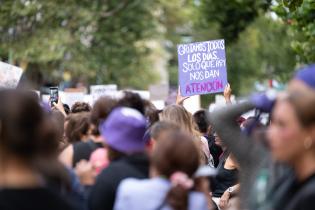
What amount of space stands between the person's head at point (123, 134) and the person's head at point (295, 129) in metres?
1.31

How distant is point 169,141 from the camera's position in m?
4.82

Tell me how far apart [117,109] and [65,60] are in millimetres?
29122

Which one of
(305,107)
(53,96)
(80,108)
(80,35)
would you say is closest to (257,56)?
(80,35)

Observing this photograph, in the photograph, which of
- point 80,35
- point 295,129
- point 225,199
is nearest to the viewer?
point 295,129

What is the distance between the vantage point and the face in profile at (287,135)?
4.23 metres

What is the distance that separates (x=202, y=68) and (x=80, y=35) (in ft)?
73.0

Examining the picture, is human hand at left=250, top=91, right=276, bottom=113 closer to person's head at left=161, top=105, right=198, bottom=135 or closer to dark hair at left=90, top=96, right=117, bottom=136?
dark hair at left=90, top=96, right=117, bottom=136

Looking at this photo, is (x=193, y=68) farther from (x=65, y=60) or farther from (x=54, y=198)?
(x=65, y=60)

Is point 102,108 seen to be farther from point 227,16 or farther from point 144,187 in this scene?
point 227,16

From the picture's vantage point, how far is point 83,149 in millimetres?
6281

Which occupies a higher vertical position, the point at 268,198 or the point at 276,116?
the point at 276,116

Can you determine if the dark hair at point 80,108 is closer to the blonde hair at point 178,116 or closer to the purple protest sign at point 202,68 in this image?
the blonde hair at point 178,116

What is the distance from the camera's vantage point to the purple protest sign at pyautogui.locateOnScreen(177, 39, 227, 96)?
11.3 metres

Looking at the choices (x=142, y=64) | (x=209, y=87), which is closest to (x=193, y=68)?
(x=209, y=87)
